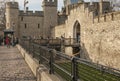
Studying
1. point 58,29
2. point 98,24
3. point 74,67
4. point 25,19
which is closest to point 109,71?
point 74,67

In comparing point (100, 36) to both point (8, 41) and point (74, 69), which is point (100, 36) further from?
point (74, 69)

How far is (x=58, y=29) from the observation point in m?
47.0

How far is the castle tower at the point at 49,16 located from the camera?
54.9 m

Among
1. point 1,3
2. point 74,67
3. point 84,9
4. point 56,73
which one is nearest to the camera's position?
point 74,67

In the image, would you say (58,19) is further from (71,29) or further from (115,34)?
(115,34)

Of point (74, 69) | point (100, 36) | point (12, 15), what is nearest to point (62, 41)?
point (100, 36)

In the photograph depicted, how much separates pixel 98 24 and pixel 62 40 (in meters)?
10.5

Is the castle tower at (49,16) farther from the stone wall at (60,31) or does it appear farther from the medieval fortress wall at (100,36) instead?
the medieval fortress wall at (100,36)

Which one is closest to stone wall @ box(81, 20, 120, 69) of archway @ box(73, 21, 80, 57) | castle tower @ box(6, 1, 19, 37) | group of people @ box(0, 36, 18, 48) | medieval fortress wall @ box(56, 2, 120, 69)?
medieval fortress wall @ box(56, 2, 120, 69)

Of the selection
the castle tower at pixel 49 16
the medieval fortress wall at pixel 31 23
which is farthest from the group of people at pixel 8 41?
the castle tower at pixel 49 16

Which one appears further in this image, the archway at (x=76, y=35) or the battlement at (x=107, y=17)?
the archway at (x=76, y=35)

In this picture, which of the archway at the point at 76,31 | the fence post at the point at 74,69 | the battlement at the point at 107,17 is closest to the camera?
the fence post at the point at 74,69

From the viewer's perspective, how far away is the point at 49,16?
180ft

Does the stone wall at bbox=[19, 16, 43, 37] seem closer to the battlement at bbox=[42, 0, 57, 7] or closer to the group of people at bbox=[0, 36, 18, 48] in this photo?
the battlement at bbox=[42, 0, 57, 7]
